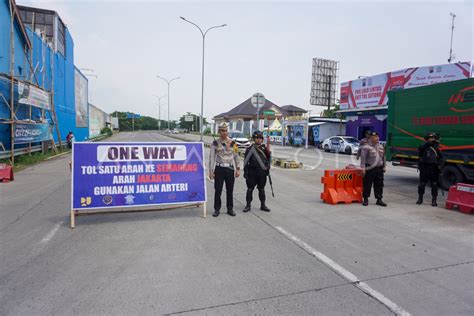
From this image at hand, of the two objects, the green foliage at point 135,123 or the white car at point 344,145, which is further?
the green foliage at point 135,123

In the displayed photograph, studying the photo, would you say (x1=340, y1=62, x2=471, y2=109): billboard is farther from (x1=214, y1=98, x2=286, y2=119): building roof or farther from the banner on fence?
(x1=214, y1=98, x2=286, y2=119): building roof

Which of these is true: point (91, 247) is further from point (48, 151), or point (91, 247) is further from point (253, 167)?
point (48, 151)

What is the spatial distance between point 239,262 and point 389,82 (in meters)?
28.9

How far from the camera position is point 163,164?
6680 millimetres

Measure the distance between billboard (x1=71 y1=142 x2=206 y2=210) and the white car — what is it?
21.7 m

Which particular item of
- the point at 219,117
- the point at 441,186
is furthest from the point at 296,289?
the point at 219,117

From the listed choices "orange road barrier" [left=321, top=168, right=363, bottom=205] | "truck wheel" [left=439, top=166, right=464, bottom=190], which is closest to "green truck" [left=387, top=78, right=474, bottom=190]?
"truck wheel" [left=439, top=166, right=464, bottom=190]

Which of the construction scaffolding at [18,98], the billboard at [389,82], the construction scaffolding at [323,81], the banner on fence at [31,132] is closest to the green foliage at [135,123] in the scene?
the construction scaffolding at [323,81]

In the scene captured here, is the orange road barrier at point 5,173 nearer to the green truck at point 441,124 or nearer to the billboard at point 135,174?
the billboard at point 135,174

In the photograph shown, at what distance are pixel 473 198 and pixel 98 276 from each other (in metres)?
7.56

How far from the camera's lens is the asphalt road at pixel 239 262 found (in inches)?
133

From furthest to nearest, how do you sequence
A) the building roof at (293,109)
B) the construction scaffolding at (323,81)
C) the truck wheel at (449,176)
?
the building roof at (293,109), the construction scaffolding at (323,81), the truck wheel at (449,176)

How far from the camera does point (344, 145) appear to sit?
27.8 metres

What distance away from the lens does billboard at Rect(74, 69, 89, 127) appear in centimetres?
3425
